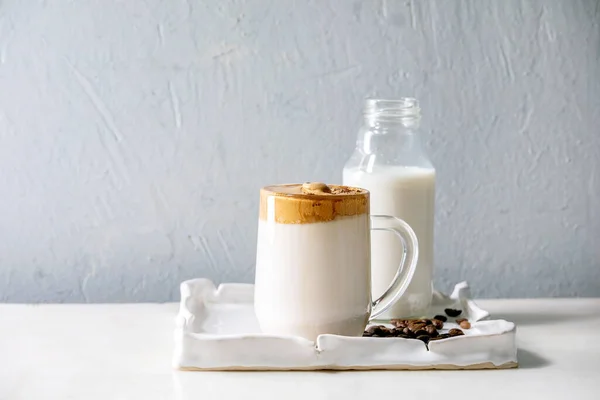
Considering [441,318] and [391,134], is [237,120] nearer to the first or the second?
[391,134]

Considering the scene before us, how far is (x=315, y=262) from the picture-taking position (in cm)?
75

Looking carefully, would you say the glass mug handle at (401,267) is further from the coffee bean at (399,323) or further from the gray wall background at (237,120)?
the gray wall background at (237,120)

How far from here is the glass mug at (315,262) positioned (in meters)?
0.75

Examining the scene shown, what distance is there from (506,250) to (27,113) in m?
0.68

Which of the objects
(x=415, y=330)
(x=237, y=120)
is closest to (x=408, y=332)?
(x=415, y=330)

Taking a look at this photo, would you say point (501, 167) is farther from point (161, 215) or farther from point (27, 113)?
point (27, 113)

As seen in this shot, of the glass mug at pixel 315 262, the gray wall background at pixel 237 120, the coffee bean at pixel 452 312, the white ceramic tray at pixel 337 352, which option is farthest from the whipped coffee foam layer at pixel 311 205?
the gray wall background at pixel 237 120

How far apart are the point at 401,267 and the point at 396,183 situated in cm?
11

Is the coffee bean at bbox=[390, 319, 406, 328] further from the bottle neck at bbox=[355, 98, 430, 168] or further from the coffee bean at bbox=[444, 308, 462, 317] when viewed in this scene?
the bottle neck at bbox=[355, 98, 430, 168]

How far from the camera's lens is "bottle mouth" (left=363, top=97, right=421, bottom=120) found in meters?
0.93

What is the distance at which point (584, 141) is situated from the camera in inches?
43.9

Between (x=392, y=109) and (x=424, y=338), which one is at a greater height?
(x=392, y=109)

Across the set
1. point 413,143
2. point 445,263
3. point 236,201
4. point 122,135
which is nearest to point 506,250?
point 445,263

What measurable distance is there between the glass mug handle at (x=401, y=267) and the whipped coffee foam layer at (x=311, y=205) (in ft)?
0.22
